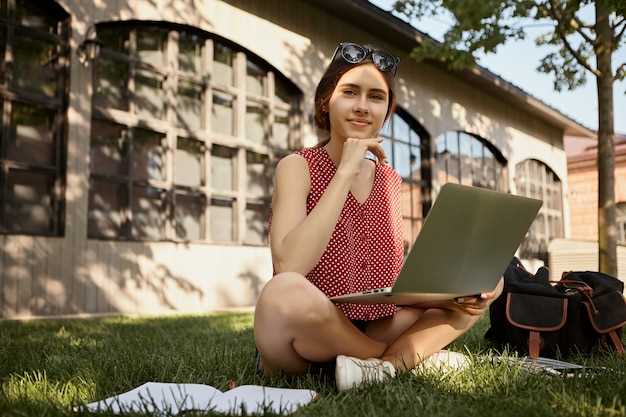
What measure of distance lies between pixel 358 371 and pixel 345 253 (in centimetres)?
45

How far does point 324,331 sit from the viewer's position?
1.99 metres

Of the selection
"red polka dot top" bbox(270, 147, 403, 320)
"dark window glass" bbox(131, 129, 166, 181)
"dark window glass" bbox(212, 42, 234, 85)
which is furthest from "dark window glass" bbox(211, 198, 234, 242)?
"red polka dot top" bbox(270, 147, 403, 320)

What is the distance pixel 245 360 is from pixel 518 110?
1416 centimetres

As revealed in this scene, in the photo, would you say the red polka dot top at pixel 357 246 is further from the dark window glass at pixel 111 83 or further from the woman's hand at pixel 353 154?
the dark window glass at pixel 111 83

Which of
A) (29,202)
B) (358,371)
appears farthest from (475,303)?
(29,202)

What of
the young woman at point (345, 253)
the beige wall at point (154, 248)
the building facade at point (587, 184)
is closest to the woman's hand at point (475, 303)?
the young woman at point (345, 253)

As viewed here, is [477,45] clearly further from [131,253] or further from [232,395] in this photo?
[232,395]

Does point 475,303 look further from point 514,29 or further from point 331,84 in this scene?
point 514,29

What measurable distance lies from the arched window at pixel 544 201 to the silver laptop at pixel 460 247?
13.6 meters

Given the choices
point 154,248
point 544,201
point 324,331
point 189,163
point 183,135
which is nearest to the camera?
point 324,331

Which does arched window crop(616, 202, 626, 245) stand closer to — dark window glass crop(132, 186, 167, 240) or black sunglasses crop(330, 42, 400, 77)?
dark window glass crop(132, 186, 167, 240)

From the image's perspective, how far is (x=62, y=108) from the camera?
21.6ft

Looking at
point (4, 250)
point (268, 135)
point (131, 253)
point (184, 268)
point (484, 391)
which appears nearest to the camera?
point (484, 391)

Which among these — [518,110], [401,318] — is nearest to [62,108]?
[401,318]
